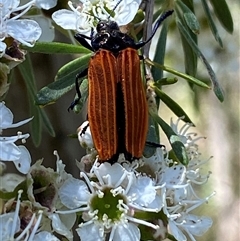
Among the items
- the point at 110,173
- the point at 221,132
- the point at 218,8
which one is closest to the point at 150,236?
the point at 110,173

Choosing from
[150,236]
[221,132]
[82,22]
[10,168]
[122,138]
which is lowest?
[221,132]

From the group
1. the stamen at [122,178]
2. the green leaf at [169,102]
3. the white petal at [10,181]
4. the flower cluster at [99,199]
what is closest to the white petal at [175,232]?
the flower cluster at [99,199]

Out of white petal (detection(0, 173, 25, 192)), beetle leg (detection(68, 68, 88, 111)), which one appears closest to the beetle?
beetle leg (detection(68, 68, 88, 111))

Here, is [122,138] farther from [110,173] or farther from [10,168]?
[10,168]

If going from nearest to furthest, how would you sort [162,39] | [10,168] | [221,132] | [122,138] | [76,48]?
[122,138] < [76,48] < [162,39] < [10,168] < [221,132]

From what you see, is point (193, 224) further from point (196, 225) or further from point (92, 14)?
point (92, 14)

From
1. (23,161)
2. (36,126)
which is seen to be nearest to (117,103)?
(23,161)

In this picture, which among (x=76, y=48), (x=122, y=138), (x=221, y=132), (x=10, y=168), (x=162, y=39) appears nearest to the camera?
(x=122, y=138)
